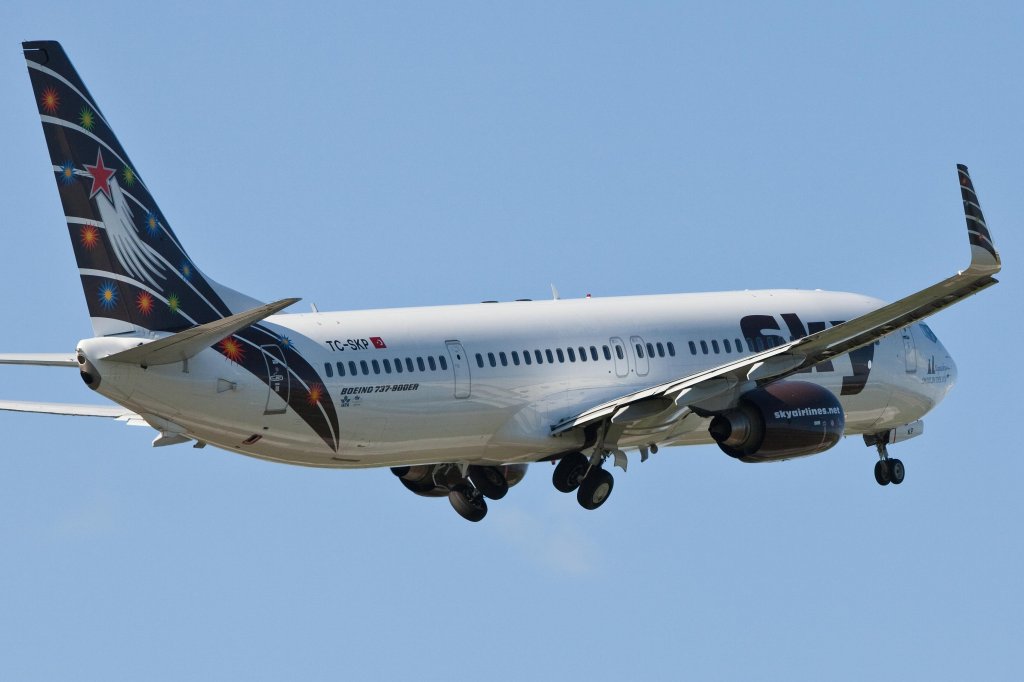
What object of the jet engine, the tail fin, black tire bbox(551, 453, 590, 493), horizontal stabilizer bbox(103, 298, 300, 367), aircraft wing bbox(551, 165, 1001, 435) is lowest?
black tire bbox(551, 453, 590, 493)

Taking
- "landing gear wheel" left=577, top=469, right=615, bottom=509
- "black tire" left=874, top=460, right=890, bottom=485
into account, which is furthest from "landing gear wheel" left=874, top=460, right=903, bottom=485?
"landing gear wheel" left=577, top=469, right=615, bottom=509

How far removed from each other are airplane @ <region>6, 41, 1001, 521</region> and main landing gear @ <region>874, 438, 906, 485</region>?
0.04m

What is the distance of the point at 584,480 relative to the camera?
164 ft

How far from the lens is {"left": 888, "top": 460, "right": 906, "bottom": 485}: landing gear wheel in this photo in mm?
57078

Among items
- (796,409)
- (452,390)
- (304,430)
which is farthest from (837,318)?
(304,430)

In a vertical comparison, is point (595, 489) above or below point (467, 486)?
below

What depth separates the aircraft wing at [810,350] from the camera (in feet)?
132

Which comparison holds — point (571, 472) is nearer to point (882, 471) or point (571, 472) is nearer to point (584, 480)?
point (584, 480)

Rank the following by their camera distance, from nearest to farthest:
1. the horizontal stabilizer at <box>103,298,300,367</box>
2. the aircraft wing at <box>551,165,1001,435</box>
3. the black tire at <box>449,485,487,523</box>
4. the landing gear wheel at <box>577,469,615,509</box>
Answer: the aircraft wing at <box>551,165,1001,435</box>, the horizontal stabilizer at <box>103,298,300,367</box>, the landing gear wheel at <box>577,469,615,509</box>, the black tire at <box>449,485,487,523</box>

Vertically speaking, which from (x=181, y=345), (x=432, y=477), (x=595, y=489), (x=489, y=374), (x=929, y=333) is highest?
(x=181, y=345)

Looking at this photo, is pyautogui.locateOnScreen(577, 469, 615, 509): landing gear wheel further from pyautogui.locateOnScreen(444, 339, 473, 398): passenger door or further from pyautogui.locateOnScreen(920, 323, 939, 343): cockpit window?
pyautogui.locateOnScreen(920, 323, 939, 343): cockpit window

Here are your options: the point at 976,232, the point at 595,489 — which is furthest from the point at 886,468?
the point at 976,232

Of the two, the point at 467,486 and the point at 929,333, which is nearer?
the point at 467,486

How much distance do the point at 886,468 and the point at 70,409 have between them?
21.1 meters
